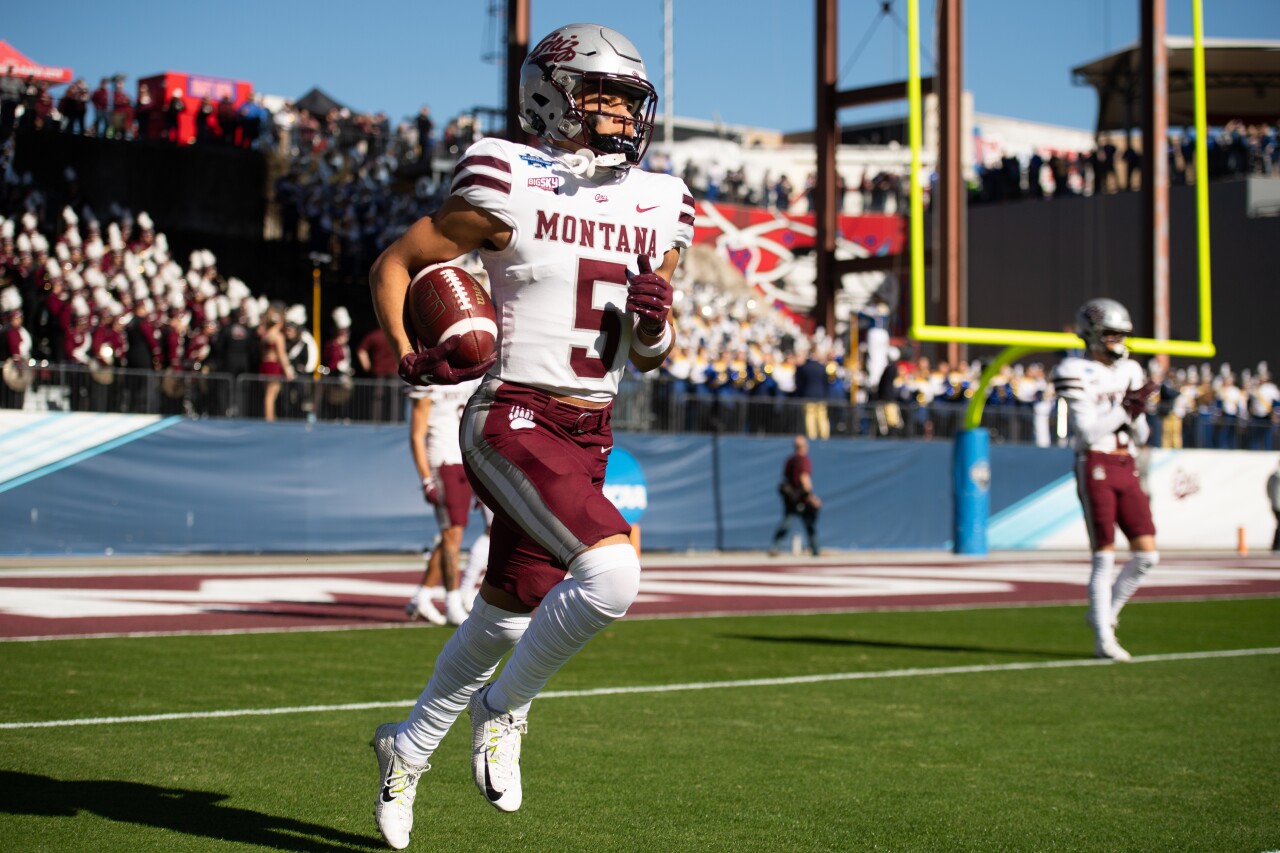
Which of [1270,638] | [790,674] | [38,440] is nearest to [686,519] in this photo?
[38,440]

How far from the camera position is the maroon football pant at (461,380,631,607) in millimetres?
3891

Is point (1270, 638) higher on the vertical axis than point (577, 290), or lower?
lower

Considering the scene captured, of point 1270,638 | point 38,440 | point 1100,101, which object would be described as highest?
point 1100,101

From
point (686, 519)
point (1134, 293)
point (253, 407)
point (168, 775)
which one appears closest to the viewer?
point (168, 775)

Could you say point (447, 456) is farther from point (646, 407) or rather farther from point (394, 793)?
point (646, 407)

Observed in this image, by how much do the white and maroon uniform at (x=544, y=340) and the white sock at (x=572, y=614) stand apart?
0.08 m

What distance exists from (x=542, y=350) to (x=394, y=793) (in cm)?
123

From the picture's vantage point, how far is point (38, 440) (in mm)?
15508

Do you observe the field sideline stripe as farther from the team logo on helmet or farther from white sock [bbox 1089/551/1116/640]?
the team logo on helmet

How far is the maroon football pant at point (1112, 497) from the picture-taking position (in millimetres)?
9039

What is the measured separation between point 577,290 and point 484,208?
325 mm

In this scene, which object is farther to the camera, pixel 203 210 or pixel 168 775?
pixel 203 210

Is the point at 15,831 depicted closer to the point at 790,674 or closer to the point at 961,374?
the point at 790,674

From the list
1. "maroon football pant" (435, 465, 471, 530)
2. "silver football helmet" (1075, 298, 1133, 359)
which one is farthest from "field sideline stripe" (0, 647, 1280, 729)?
"maroon football pant" (435, 465, 471, 530)
